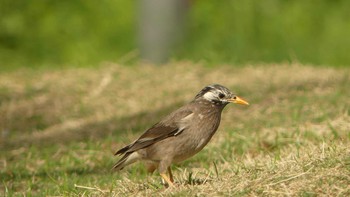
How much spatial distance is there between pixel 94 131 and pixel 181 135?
4.09 meters

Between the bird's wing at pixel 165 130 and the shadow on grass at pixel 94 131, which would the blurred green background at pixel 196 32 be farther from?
the bird's wing at pixel 165 130

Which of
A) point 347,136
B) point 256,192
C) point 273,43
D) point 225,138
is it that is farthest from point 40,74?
point 256,192

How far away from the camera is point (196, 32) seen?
18047 mm

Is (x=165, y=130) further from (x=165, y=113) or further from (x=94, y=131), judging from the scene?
(x=165, y=113)

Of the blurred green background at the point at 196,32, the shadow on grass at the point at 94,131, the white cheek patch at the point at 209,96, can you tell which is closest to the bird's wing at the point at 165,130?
the white cheek patch at the point at 209,96

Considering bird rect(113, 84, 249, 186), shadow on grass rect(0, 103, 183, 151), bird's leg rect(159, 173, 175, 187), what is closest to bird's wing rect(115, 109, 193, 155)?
bird rect(113, 84, 249, 186)

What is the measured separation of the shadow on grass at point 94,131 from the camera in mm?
11844

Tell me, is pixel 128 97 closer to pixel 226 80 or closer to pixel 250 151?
pixel 226 80

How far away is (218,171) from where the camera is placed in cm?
869

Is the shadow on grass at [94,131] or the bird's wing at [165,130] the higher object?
the bird's wing at [165,130]

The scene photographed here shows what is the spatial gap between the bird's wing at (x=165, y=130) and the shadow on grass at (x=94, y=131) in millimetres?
2926

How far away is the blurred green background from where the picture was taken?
17.8m

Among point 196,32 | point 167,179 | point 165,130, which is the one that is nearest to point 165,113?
point 165,130

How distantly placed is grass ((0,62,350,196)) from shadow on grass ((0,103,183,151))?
0.02 m
